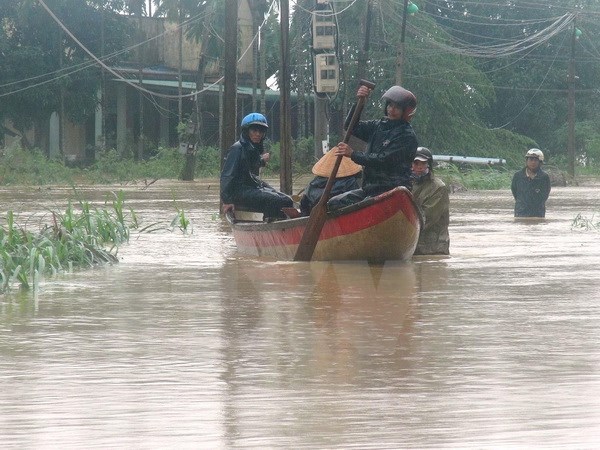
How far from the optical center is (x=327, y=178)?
14883mm

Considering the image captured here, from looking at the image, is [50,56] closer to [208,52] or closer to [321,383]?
[208,52]

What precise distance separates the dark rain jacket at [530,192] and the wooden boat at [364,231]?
23.4 feet

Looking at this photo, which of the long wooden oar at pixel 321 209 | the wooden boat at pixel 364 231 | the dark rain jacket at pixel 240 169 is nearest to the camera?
the wooden boat at pixel 364 231

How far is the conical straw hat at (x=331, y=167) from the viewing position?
14.9m

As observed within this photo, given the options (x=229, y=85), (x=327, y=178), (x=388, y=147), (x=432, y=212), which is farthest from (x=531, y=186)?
(x=388, y=147)

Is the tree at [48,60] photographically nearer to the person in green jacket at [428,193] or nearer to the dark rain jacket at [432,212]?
the dark rain jacket at [432,212]

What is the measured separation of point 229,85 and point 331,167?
32.7 feet

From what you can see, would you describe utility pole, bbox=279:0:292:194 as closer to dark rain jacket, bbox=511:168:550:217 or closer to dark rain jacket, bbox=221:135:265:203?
dark rain jacket, bbox=511:168:550:217

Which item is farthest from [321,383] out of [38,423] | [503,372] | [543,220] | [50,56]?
[50,56]

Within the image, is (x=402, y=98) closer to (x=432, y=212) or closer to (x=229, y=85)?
(x=432, y=212)

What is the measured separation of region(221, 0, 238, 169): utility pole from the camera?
79.7ft

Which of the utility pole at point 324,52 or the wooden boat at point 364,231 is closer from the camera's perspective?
the wooden boat at point 364,231

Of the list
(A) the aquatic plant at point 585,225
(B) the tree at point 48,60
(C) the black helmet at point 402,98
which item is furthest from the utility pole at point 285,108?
(B) the tree at point 48,60

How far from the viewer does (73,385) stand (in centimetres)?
703
